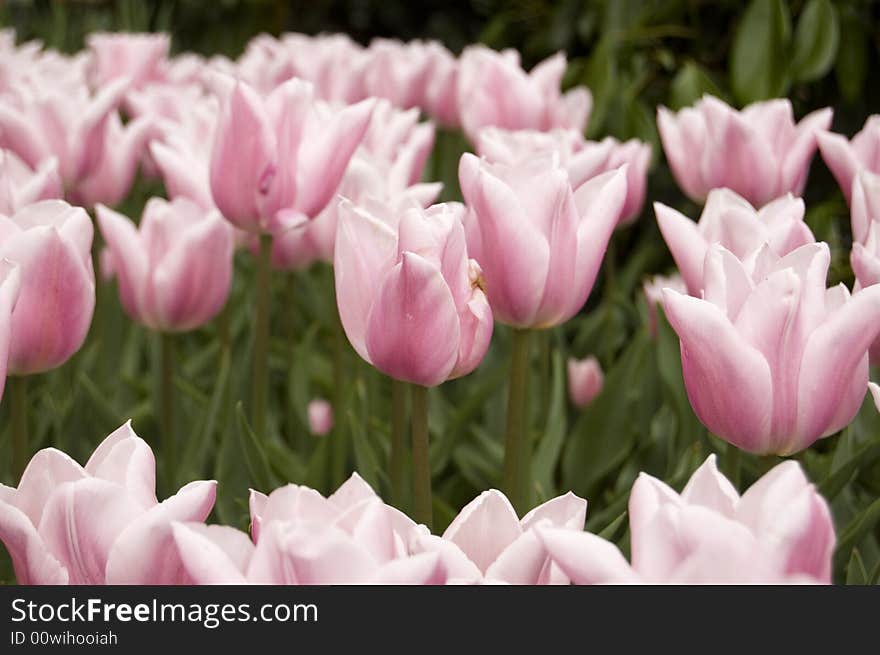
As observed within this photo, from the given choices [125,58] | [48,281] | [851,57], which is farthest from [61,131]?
[851,57]

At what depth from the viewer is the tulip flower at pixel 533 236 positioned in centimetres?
81

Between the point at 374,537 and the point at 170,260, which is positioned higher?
the point at 374,537

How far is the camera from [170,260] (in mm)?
1105

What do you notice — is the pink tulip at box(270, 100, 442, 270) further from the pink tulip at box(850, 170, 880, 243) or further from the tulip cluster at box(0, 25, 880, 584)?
the pink tulip at box(850, 170, 880, 243)

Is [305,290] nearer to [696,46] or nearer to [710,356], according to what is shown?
[696,46]

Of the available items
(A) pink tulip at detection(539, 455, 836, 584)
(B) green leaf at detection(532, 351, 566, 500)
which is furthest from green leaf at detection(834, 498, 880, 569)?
(A) pink tulip at detection(539, 455, 836, 584)

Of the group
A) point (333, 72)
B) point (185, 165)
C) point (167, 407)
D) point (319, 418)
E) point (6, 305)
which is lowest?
point (319, 418)

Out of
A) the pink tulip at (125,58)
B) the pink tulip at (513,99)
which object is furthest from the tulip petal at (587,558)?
the pink tulip at (125,58)

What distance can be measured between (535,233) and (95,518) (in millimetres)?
372

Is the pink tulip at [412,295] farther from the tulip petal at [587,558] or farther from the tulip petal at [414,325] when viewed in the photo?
the tulip petal at [587,558]

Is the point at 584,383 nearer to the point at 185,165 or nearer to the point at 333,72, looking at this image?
the point at 185,165

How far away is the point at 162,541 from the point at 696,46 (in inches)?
74.5

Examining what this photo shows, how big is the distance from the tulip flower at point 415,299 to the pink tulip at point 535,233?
0.14 feet

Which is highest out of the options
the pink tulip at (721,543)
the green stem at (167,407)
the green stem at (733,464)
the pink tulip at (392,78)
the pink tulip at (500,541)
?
the pink tulip at (721,543)
